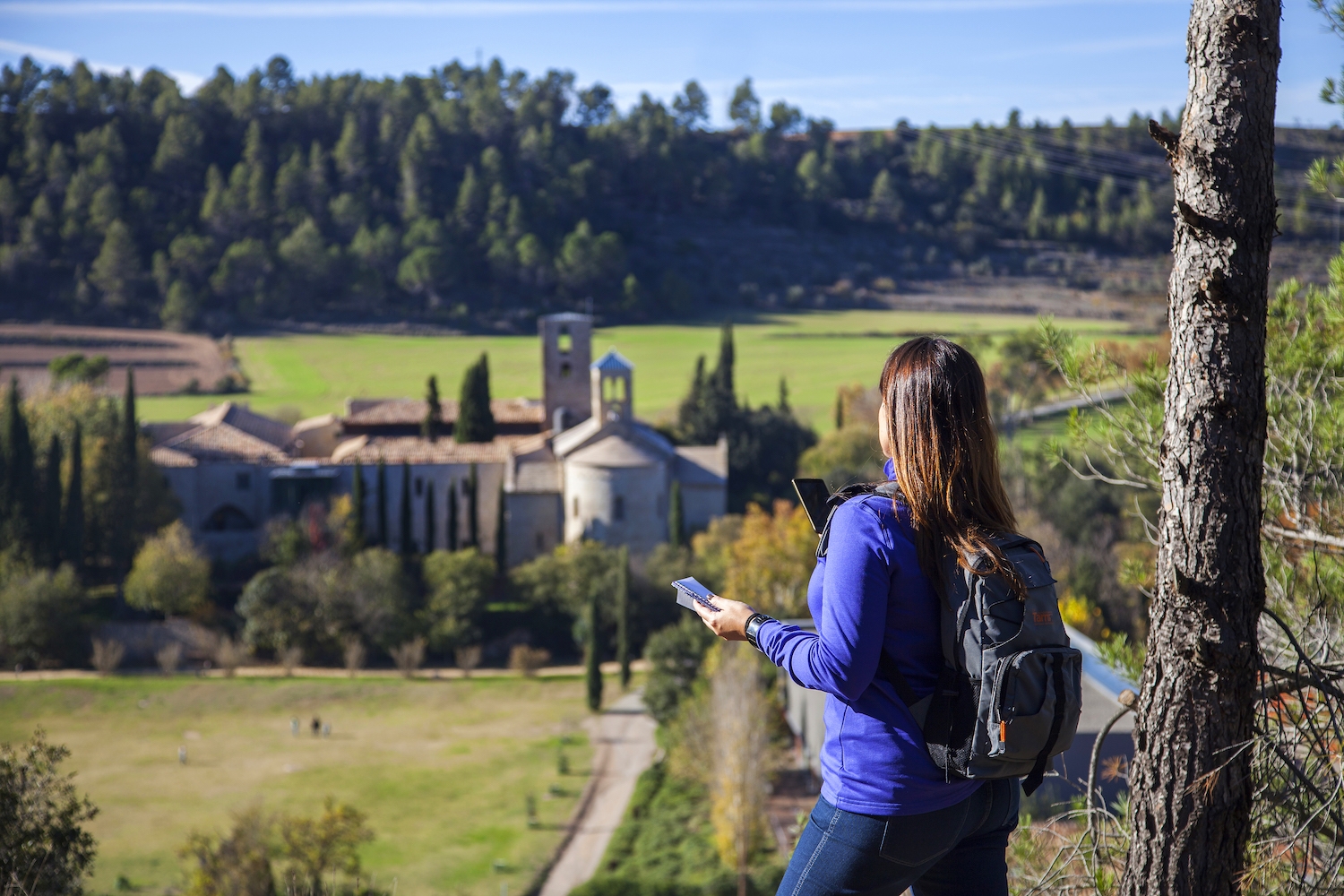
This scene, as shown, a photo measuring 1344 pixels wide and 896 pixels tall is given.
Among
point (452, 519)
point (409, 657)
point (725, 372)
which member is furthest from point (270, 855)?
point (725, 372)

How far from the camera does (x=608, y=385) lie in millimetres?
34438

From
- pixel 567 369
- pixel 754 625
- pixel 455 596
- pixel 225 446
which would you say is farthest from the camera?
pixel 567 369

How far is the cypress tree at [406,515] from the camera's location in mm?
32781

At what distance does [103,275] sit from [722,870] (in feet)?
181

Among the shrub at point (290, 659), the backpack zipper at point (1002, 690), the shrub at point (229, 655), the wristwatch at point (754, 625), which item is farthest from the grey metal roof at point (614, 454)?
the backpack zipper at point (1002, 690)

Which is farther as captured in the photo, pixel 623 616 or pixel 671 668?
pixel 623 616

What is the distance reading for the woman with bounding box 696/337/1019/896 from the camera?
219 cm

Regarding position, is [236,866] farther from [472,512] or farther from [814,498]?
[472,512]

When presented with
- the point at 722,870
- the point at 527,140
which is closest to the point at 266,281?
the point at 527,140

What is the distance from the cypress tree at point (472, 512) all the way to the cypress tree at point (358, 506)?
297 centimetres

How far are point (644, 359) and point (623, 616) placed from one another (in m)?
30.5

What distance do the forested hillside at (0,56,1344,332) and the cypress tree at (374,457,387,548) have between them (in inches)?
1272

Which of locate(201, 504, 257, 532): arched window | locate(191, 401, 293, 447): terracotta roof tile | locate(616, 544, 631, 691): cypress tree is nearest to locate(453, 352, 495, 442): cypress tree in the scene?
locate(191, 401, 293, 447): terracotta roof tile

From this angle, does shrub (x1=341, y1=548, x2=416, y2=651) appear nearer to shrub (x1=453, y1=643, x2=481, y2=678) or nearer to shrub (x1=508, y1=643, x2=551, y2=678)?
shrub (x1=453, y1=643, x2=481, y2=678)
